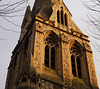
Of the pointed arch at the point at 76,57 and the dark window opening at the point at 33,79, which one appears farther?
the pointed arch at the point at 76,57

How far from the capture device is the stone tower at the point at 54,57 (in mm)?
14064

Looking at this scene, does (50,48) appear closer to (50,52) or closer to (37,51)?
(50,52)

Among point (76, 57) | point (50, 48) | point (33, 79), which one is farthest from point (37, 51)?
point (76, 57)

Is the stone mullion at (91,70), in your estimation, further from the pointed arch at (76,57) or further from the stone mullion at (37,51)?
the stone mullion at (37,51)

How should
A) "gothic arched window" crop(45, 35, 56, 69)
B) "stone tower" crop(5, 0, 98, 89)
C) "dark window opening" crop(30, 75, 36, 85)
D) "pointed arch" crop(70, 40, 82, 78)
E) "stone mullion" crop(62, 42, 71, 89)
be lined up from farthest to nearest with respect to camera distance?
"pointed arch" crop(70, 40, 82, 78) → "gothic arched window" crop(45, 35, 56, 69) → "stone mullion" crop(62, 42, 71, 89) → "stone tower" crop(5, 0, 98, 89) → "dark window opening" crop(30, 75, 36, 85)

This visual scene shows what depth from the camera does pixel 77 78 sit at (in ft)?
53.7

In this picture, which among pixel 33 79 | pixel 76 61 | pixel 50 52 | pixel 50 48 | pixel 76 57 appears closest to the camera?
pixel 33 79

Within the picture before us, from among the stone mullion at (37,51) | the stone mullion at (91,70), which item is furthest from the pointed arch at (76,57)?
the stone mullion at (37,51)

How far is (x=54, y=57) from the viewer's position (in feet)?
56.2

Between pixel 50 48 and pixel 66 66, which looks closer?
pixel 66 66

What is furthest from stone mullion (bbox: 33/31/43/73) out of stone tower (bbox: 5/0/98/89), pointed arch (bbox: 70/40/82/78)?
pointed arch (bbox: 70/40/82/78)

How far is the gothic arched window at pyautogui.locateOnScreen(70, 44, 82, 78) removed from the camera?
17.0 m

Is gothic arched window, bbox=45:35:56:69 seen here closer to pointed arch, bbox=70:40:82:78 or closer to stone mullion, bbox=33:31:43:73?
stone mullion, bbox=33:31:43:73

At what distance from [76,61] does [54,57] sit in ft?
7.62
